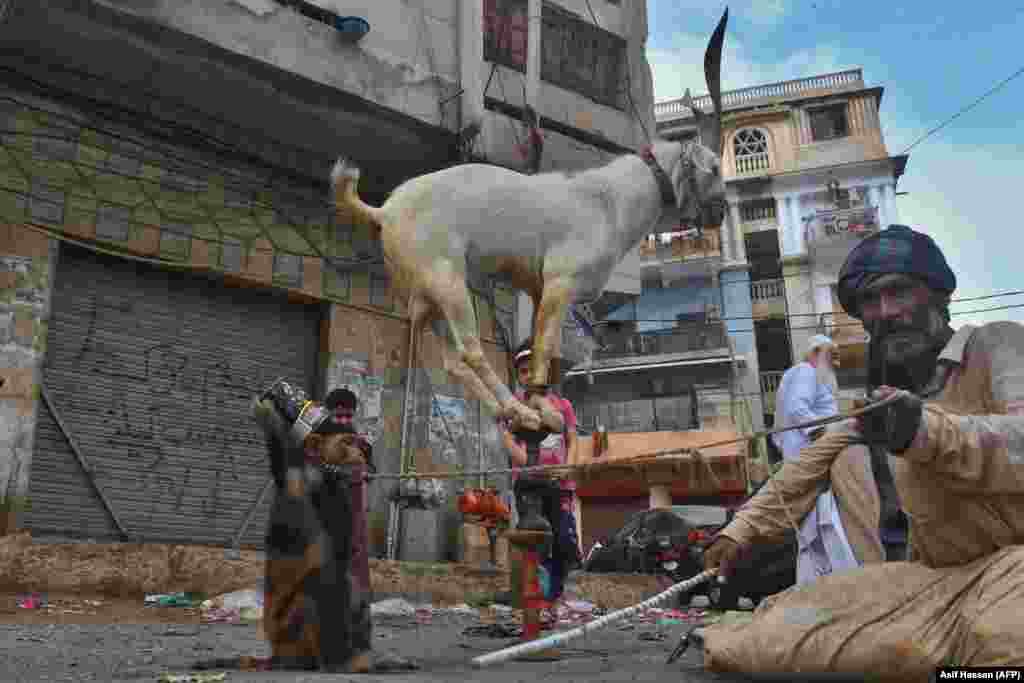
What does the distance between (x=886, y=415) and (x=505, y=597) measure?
18.4 ft

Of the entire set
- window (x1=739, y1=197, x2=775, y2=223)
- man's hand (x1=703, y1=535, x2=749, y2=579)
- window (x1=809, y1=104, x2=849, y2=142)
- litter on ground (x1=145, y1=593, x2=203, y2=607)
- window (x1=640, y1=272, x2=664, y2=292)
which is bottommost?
litter on ground (x1=145, y1=593, x2=203, y2=607)

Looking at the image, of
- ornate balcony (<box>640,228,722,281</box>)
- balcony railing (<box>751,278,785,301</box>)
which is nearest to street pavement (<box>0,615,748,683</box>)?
ornate balcony (<box>640,228,722,281</box>)

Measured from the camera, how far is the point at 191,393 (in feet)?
25.1

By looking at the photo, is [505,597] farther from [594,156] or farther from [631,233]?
[594,156]

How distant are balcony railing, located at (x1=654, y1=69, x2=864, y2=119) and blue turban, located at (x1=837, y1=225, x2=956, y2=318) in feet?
94.0

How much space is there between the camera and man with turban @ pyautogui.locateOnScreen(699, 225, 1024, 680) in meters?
1.94

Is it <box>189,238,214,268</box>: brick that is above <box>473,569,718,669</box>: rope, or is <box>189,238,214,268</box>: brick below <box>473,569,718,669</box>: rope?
above

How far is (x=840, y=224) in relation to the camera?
90.5 ft

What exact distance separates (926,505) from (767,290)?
28.5m

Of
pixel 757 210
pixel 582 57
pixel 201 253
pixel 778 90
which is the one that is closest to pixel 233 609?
pixel 201 253

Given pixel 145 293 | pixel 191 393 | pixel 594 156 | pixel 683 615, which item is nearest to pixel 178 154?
pixel 145 293

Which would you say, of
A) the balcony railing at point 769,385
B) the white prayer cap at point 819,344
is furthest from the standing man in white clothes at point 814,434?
the balcony railing at point 769,385

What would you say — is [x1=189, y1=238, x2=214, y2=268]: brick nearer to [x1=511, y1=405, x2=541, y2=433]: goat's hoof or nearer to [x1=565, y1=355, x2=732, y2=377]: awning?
[x1=511, y1=405, x2=541, y2=433]: goat's hoof

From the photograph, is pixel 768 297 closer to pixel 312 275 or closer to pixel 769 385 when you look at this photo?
pixel 769 385
